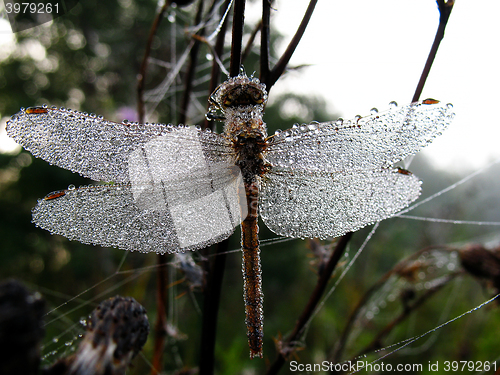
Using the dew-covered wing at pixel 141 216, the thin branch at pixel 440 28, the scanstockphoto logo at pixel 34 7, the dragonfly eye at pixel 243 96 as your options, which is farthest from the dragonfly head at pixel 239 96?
the scanstockphoto logo at pixel 34 7

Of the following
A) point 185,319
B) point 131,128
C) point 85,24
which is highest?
point 85,24

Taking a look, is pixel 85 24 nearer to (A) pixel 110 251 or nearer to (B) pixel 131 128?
(A) pixel 110 251

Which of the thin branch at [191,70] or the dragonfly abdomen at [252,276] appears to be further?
the thin branch at [191,70]

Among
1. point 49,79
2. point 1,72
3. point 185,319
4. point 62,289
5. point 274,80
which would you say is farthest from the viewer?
point 49,79


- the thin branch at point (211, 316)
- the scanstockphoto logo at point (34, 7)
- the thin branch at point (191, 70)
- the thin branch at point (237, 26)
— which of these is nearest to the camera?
the thin branch at point (237, 26)

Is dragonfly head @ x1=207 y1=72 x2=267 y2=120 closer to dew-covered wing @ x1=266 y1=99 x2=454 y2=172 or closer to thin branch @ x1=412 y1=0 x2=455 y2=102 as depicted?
dew-covered wing @ x1=266 y1=99 x2=454 y2=172

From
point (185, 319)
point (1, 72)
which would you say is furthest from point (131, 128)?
point (1, 72)

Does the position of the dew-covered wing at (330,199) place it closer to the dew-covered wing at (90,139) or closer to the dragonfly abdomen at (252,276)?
the dragonfly abdomen at (252,276)
